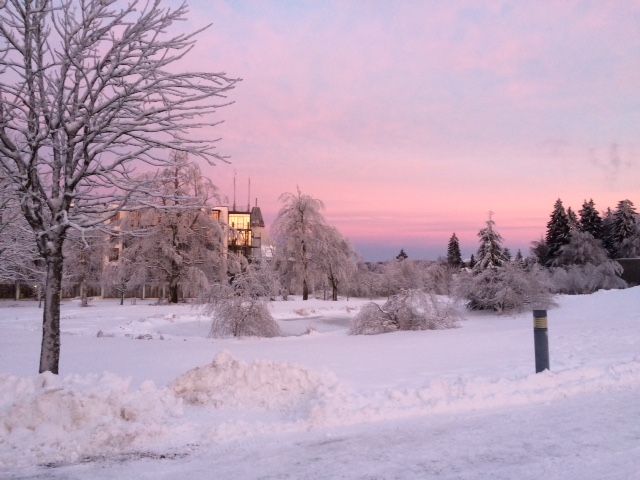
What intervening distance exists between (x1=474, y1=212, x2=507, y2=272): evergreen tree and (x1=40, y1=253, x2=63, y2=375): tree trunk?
80.4ft

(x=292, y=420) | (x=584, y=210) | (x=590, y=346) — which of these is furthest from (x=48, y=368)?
(x=584, y=210)

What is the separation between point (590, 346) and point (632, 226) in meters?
67.1

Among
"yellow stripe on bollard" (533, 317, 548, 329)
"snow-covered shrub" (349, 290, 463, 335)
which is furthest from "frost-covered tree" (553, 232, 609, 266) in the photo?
"yellow stripe on bollard" (533, 317, 548, 329)

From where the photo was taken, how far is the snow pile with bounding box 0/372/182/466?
197 inches

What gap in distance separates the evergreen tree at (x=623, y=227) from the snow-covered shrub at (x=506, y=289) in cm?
4749

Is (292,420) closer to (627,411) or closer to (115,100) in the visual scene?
(627,411)

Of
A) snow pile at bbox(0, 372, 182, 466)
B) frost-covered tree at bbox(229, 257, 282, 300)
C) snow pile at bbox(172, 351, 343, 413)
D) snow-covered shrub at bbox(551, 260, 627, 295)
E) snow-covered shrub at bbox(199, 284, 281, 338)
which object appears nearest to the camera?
snow pile at bbox(0, 372, 182, 466)

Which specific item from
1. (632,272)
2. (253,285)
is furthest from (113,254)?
(632,272)

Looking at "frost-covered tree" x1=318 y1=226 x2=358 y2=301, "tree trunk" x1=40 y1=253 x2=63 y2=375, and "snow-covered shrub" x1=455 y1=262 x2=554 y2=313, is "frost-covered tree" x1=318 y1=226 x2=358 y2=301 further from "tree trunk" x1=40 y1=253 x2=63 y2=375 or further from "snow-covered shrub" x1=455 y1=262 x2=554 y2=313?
"tree trunk" x1=40 y1=253 x2=63 y2=375

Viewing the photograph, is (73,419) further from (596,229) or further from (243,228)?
(596,229)

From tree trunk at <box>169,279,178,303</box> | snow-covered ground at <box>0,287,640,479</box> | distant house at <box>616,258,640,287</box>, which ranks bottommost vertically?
snow-covered ground at <box>0,287,640,479</box>

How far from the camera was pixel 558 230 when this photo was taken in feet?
221

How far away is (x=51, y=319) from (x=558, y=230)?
Answer: 6898cm

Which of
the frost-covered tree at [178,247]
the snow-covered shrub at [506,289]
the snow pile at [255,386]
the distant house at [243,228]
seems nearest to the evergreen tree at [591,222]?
the distant house at [243,228]
